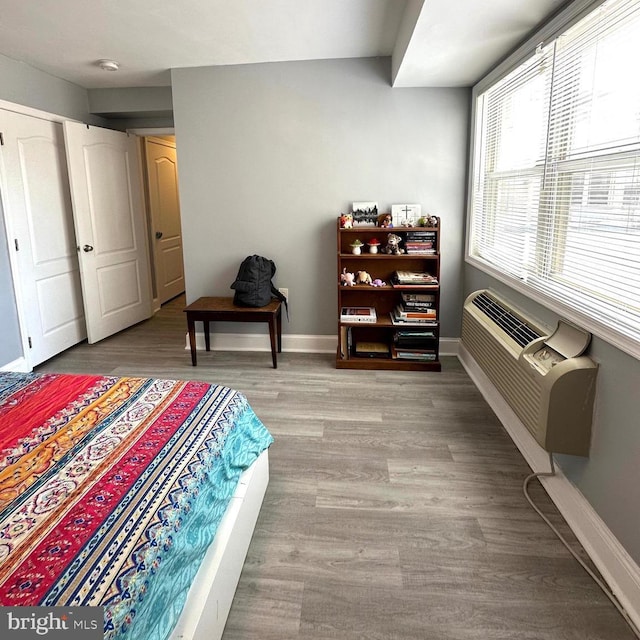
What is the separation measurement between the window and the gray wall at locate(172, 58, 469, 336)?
741mm

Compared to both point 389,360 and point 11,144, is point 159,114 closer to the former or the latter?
point 11,144

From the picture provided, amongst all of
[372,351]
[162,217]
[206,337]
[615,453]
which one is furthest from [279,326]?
[162,217]

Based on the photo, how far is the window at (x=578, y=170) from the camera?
173 cm

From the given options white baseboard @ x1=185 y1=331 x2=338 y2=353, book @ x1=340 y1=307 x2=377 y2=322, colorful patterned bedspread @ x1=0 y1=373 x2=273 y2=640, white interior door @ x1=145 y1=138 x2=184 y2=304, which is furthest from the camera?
white interior door @ x1=145 y1=138 x2=184 y2=304

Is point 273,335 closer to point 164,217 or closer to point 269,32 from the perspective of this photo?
point 269,32

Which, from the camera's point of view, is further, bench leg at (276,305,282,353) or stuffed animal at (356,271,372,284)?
bench leg at (276,305,282,353)

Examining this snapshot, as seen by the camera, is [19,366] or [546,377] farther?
[19,366]

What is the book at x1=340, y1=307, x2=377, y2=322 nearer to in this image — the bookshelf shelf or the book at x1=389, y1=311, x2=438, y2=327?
the bookshelf shelf

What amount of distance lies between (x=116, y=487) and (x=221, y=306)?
2542 mm

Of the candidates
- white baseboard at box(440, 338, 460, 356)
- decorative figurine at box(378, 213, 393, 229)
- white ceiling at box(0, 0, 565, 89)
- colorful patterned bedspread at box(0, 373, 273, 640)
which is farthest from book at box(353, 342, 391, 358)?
white ceiling at box(0, 0, 565, 89)

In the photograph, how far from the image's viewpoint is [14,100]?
3.64m

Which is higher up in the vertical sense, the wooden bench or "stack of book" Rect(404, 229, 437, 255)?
"stack of book" Rect(404, 229, 437, 255)

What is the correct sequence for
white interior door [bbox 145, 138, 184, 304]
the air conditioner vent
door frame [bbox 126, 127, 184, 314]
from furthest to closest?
white interior door [bbox 145, 138, 184, 304] → door frame [bbox 126, 127, 184, 314] → the air conditioner vent

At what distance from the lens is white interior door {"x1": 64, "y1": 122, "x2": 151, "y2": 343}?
4230 millimetres
